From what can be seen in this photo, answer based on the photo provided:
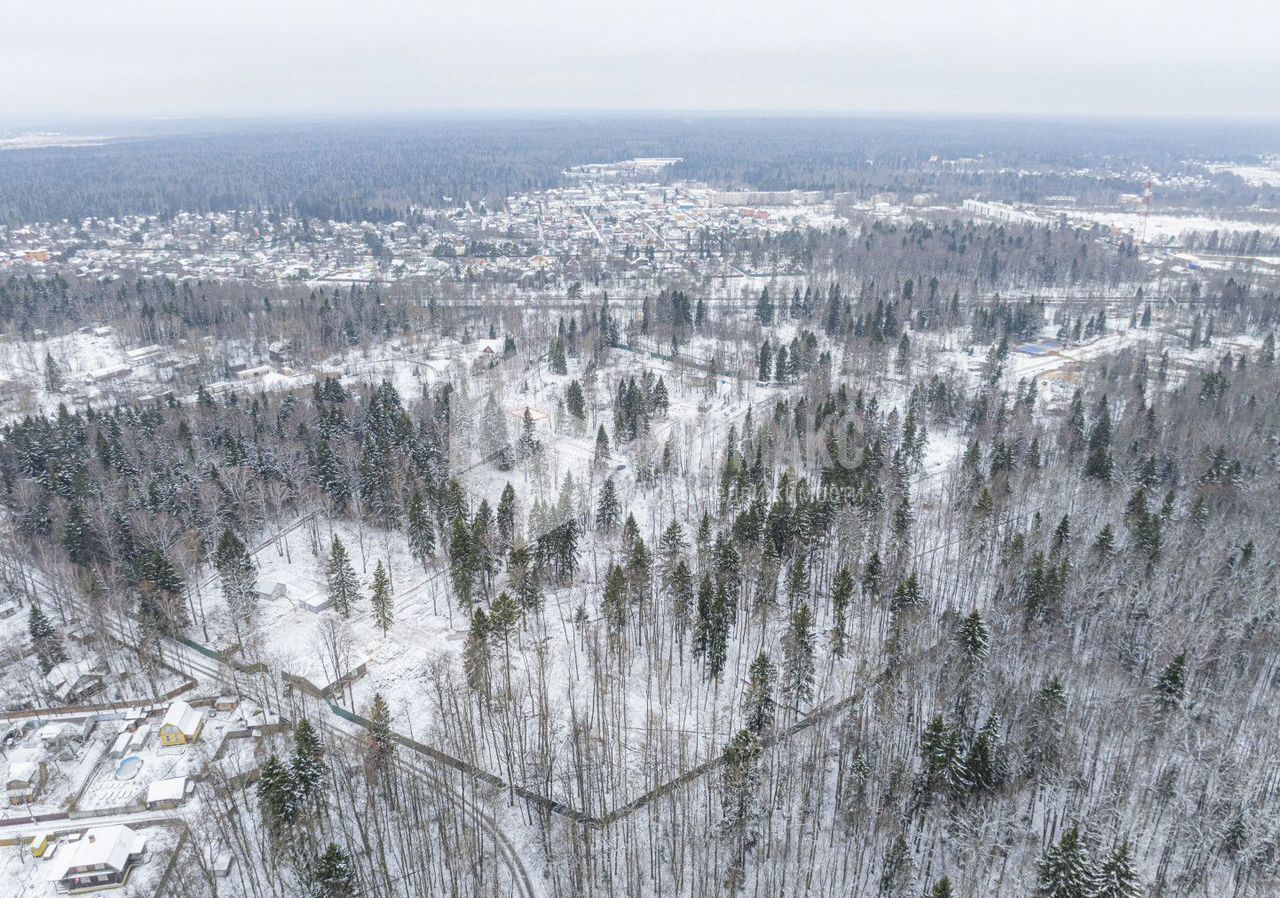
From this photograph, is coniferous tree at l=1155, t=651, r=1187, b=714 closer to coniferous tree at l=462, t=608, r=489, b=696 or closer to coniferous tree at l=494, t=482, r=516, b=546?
coniferous tree at l=462, t=608, r=489, b=696

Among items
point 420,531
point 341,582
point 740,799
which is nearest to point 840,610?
point 740,799

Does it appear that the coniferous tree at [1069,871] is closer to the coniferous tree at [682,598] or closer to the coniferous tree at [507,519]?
the coniferous tree at [682,598]

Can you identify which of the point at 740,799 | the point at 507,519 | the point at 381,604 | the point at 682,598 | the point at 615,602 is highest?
the point at 507,519

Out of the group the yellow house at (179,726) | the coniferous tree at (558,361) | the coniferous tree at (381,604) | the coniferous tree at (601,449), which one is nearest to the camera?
the yellow house at (179,726)

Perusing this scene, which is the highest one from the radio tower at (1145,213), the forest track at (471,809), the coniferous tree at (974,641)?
the radio tower at (1145,213)

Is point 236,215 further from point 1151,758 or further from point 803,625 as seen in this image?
point 1151,758

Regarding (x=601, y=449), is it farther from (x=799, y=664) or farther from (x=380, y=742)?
(x=380, y=742)

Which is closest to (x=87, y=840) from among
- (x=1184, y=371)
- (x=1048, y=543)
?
(x=1048, y=543)

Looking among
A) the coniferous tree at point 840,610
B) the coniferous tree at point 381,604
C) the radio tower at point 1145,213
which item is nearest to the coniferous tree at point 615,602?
the coniferous tree at point 840,610
